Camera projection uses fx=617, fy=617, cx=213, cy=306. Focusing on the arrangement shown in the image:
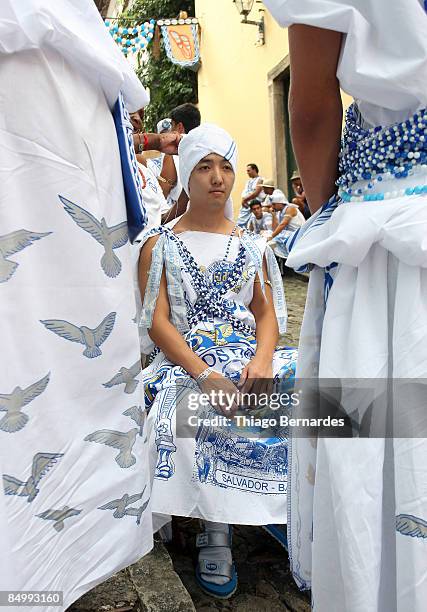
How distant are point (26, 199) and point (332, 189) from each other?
2.10 feet

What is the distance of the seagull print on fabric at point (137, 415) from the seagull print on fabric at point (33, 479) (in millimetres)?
207

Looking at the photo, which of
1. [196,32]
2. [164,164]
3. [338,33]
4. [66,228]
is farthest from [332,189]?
[196,32]

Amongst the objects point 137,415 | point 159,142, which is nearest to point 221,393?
point 137,415

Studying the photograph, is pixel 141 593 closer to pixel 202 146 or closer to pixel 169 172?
pixel 202 146

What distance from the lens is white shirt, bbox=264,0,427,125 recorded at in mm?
1025

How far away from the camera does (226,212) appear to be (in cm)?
253

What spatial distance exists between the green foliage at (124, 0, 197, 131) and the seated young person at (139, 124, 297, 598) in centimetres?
1298

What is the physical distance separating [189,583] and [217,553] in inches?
5.7

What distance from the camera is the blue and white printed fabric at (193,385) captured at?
6.21 ft

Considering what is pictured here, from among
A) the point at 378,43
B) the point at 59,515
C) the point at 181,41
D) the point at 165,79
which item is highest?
the point at 378,43

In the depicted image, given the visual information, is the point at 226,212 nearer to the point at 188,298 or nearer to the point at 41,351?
the point at 188,298

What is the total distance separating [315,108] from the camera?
1210 millimetres

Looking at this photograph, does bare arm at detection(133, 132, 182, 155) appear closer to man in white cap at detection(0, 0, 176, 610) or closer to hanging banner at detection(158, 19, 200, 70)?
man in white cap at detection(0, 0, 176, 610)

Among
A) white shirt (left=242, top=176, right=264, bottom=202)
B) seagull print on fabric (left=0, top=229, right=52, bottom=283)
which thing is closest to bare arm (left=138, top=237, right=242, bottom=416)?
seagull print on fabric (left=0, top=229, right=52, bottom=283)
